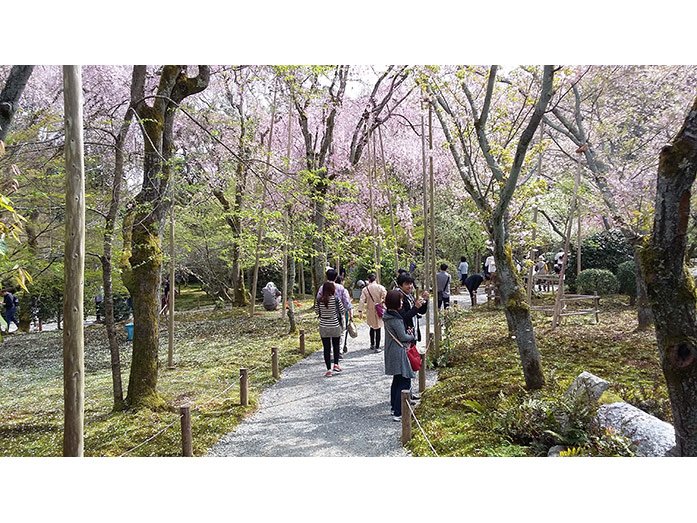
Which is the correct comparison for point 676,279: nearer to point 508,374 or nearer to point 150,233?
point 508,374

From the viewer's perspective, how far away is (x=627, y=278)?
9.44 metres

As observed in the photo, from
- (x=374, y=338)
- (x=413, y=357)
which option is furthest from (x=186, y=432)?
(x=374, y=338)

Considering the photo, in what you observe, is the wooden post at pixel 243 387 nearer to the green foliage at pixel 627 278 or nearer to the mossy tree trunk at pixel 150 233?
the mossy tree trunk at pixel 150 233

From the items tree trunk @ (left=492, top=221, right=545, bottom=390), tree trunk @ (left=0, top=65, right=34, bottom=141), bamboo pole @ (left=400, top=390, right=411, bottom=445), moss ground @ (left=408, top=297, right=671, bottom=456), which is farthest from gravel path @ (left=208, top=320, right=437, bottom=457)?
tree trunk @ (left=0, top=65, right=34, bottom=141)

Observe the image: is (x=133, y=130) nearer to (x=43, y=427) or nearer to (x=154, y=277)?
(x=154, y=277)

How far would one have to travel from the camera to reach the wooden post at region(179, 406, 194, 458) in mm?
3559

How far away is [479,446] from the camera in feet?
11.5

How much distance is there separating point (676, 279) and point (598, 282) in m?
8.05

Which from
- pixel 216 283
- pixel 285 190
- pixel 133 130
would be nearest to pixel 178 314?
A: pixel 216 283

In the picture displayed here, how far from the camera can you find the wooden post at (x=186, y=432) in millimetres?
3559

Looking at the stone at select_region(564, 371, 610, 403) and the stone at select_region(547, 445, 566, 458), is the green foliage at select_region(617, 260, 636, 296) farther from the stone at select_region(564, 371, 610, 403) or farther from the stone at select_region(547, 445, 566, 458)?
the stone at select_region(547, 445, 566, 458)

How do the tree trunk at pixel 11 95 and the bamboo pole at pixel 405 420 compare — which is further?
the bamboo pole at pixel 405 420

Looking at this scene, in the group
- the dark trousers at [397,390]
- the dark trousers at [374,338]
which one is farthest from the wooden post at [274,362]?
the dark trousers at [397,390]

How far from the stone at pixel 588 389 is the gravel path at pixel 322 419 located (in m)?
1.21
